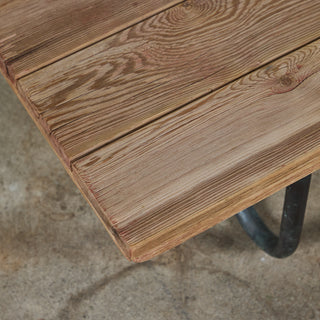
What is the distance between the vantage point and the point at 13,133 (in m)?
1.67

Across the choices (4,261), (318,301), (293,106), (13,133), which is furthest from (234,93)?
(13,133)

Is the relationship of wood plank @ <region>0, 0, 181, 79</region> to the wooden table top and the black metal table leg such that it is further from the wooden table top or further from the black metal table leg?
the black metal table leg

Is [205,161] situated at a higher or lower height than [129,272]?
higher

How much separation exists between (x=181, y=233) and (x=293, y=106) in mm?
265

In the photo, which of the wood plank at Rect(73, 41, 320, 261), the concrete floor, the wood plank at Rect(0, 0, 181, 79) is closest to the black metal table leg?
the concrete floor

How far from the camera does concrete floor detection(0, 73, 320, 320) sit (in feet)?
4.31

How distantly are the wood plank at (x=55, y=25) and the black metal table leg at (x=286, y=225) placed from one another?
1.59ft

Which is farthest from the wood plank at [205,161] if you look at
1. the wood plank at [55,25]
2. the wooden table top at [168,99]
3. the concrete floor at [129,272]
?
the concrete floor at [129,272]

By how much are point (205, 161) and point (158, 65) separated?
208mm

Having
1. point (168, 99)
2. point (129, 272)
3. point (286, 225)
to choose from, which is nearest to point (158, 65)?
point (168, 99)

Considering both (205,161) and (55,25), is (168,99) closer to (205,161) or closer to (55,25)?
(205,161)

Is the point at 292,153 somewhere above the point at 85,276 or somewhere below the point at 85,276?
above

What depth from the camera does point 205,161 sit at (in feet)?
2.26

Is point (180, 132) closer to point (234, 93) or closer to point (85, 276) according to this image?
point (234, 93)
